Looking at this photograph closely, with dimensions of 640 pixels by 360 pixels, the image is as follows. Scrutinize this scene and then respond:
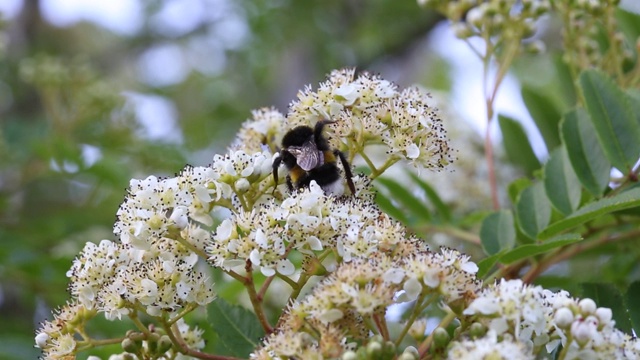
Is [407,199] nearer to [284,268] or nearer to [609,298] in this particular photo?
[609,298]

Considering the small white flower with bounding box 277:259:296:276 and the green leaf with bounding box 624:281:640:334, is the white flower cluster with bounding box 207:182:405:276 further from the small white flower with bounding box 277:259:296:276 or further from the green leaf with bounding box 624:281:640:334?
the green leaf with bounding box 624:281:640:334

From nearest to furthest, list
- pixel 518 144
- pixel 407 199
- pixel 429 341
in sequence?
1. pixel 429 341
2. pixel 407 199
3. pixel 518 144

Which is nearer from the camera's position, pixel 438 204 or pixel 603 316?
pixel 603 316

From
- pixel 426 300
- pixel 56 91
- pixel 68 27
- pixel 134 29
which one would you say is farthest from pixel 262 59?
pixel 426 300

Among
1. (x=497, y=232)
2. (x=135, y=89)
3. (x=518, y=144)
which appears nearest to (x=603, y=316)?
(x=497, y=232)

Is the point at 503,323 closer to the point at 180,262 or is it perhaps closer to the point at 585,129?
the point at 180,262

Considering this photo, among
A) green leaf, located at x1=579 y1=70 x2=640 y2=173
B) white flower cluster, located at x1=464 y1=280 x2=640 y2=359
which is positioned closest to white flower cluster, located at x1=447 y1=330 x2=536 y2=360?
white flower cluster, located at x1=464 y1=280 x2=640 y2=359
